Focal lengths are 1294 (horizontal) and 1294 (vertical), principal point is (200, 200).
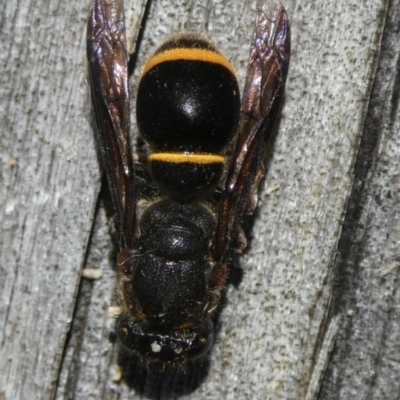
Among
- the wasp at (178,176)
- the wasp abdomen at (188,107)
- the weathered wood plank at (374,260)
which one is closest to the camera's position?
the wasp abdomen at (188,107)

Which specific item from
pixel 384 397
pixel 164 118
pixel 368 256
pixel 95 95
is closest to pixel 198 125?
pixel 164 118

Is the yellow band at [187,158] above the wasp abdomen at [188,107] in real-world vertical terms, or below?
below

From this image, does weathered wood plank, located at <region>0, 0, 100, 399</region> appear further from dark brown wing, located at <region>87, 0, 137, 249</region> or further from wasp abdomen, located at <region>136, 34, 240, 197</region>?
wasp abdomen, located at <region>136, 34, 240, 197</region>

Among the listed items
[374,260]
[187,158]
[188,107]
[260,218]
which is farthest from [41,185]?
[374,260]

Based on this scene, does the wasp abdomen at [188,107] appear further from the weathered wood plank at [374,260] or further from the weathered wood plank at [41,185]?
the weathered wood plank at [374,260]

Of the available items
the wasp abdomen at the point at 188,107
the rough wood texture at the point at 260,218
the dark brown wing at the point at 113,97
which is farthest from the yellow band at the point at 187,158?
the rough wood texture at the point at 260,218

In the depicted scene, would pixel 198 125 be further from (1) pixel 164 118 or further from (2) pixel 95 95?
(2) pixel 95 95

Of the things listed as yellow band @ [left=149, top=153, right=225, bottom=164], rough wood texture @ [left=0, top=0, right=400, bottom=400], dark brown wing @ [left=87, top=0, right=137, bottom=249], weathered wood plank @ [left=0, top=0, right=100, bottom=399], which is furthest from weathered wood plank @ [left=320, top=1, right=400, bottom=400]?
weathered wood plank @ [left=0, top=0, right=100, bottom=399]
